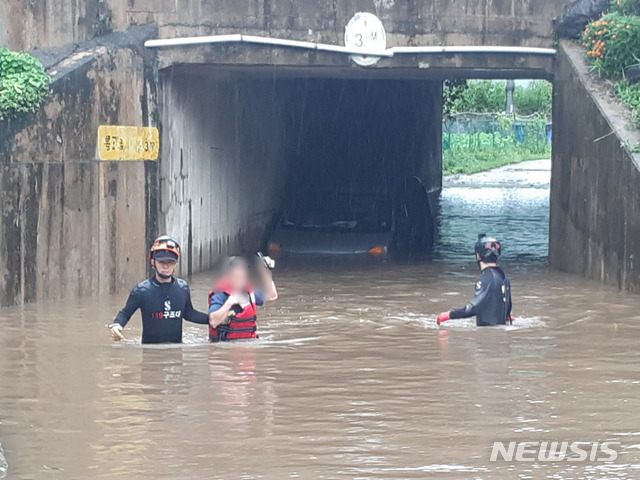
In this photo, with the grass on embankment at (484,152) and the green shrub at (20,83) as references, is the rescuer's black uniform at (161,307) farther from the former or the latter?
the grass on embankment at (484,152)

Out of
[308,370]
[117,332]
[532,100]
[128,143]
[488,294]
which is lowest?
[308,370]

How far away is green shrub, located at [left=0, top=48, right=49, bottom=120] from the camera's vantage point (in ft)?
40.0

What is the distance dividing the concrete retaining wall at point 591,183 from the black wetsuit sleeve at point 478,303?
3.84m

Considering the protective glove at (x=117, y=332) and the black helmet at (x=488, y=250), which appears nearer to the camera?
the protective glove at (x=117, y=332)

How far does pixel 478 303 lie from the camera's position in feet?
33.4

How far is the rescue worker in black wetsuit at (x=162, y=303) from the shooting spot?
8.88 m

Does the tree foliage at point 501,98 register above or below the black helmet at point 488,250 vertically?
above

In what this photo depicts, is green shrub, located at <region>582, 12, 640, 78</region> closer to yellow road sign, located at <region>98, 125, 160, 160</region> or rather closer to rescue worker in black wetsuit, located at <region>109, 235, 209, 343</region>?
yellow road sign, located at <region>98, 125, 160, 160</region>

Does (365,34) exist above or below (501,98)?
below

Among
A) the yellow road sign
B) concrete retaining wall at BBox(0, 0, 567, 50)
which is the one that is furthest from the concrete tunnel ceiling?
the yellow road sign

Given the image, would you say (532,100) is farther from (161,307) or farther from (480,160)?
(161,307)

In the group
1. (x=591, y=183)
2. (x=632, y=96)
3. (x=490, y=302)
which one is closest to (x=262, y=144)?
(x=591, y=183)

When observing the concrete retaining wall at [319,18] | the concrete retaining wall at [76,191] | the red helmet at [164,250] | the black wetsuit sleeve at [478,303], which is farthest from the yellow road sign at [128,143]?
the black wetsuit sleeve at [478,303]

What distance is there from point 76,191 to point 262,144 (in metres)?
7.56
